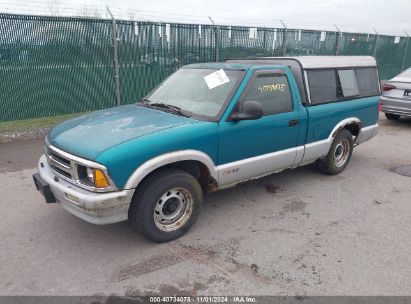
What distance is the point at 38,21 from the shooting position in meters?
7.62

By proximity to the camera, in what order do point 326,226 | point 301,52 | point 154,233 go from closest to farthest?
point 154,233 → point 326,226 → point 301,52

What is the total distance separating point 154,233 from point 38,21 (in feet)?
21.1

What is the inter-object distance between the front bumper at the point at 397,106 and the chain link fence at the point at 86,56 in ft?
14.9

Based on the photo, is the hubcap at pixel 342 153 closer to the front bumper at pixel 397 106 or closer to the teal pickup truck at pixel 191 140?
the teal pickup truck at pixel 191 140

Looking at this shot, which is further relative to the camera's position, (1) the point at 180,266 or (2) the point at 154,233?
(2) the point at 154,233

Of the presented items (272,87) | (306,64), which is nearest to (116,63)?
(306,64)

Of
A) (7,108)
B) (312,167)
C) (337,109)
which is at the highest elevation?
(337,109)

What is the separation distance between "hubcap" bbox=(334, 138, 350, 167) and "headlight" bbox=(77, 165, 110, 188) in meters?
3.86

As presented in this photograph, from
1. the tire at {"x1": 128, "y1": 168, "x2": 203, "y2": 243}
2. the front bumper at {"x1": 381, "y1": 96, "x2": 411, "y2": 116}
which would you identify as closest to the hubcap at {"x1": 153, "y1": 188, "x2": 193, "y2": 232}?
the tire at {"x1": 128, "y1": 168, "x2": 203, "y2": 243}

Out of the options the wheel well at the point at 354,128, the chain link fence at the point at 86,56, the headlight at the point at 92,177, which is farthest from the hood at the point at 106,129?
the chain link fence at the point at 86,56

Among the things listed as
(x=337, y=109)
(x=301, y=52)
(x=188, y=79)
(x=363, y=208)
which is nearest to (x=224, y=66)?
(x=188, y=79)

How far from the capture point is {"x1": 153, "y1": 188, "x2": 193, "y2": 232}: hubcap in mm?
3461

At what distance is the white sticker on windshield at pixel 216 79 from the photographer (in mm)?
4099

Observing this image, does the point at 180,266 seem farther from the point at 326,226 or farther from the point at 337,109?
the point at 337,109
